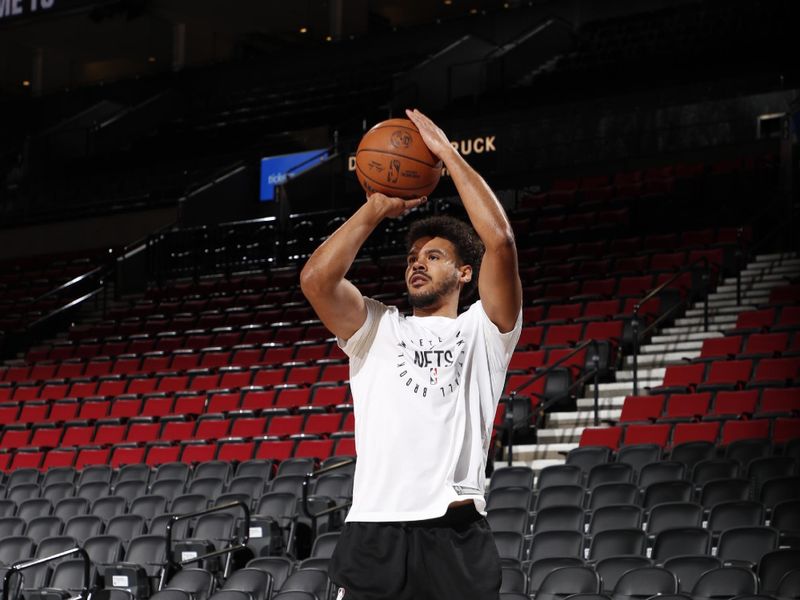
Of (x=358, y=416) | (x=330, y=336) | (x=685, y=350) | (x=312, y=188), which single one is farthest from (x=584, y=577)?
(x=312, y=188)

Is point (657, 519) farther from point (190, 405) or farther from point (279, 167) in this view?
point (279, 167)

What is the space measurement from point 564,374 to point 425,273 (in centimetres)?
756

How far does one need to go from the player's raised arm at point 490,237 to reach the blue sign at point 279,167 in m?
17.2

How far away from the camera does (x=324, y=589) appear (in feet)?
22.2

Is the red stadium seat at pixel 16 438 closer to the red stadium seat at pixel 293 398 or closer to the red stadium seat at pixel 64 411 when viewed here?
the red stadium seat at pixel 64 411

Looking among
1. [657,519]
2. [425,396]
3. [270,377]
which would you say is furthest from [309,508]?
[425,396]

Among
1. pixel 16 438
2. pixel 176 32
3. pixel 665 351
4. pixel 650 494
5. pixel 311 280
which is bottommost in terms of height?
pixel 650 494

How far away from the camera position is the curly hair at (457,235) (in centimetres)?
316

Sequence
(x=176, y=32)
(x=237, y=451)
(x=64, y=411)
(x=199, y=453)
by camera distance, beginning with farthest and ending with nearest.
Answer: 1. (x=176, y=32)
2. (x=64, y=411)
3. (x=199, y=453)
4. (x=237, y=451)

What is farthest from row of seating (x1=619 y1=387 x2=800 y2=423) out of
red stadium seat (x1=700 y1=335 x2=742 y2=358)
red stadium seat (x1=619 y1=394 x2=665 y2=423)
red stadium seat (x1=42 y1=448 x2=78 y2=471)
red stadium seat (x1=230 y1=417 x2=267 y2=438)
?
red stadium seat (x1=42 y1=448 x2=78 y2=471)

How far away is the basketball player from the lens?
2896 millimetres

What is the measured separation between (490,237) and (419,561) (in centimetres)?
81

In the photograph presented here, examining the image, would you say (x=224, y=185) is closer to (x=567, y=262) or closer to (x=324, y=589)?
(x=567, y=262)

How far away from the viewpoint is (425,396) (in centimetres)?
297
